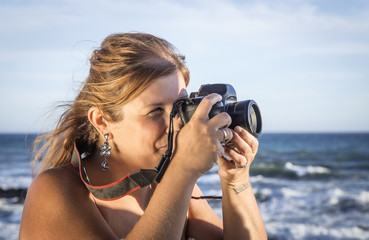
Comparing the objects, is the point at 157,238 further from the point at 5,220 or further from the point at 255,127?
the point at 5,220

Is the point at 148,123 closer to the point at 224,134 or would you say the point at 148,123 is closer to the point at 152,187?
the point at 224,134

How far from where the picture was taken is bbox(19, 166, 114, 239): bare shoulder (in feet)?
3.79

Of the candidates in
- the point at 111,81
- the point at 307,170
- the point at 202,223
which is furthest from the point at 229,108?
the point at 307,170

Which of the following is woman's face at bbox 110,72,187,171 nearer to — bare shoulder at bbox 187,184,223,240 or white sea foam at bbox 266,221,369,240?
bare shoulder at bbox 187,184,223,240

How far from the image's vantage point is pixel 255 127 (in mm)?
1461

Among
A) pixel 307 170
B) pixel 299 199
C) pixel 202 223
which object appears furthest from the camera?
pixel 307 170

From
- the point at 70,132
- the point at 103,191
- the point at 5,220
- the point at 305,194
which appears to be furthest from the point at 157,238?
the point at 305,194

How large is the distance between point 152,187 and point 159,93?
1.69ft

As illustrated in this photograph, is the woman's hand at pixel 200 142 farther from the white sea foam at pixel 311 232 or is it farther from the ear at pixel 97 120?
the white sea foam at pixel 311 232

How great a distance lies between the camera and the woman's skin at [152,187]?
1.10 metres

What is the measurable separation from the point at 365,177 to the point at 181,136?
9.98 metres

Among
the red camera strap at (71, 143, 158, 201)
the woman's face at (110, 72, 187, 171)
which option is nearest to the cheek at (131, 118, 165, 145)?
the woman's face at (110, 72, 187, 171)

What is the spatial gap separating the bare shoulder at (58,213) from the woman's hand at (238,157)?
53 centimetres

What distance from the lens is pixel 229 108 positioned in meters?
1.40
